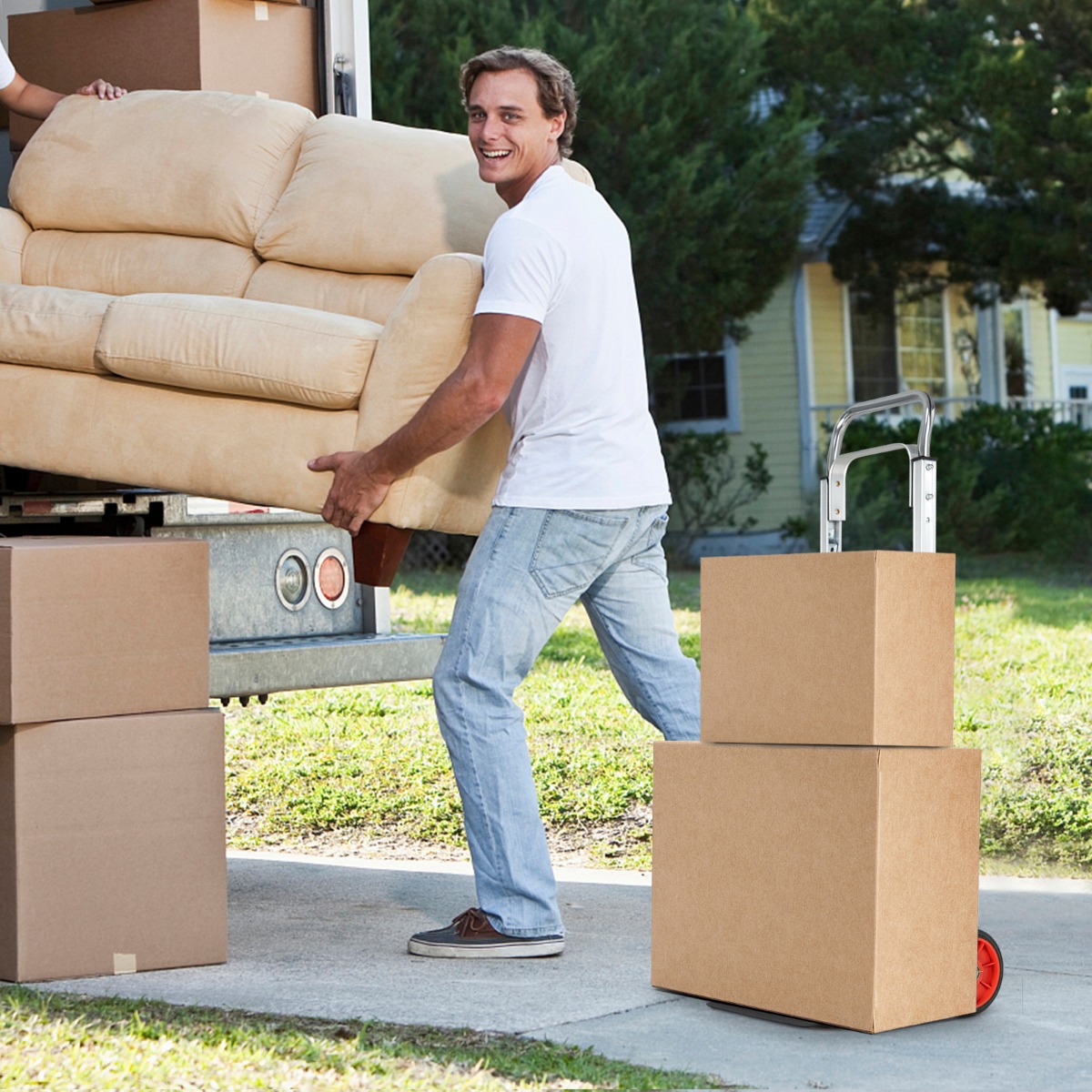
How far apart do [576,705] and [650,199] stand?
7942 millimetres

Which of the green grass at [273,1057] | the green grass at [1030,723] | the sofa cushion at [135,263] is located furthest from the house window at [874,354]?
the green grass at [273,1057]

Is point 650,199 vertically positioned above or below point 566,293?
above

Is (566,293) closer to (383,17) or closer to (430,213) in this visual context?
(430,213)

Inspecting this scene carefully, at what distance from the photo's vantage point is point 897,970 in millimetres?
3211

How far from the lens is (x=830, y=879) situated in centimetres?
323

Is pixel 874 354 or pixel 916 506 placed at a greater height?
pixel 874 354

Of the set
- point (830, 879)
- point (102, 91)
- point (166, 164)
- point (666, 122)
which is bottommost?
point (830, 879)

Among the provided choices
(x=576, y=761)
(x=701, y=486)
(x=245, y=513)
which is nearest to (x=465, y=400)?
(x=245, y=513)

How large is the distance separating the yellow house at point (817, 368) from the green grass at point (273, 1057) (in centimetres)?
1335

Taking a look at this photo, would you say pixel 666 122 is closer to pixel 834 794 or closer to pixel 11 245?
pixel 11 245

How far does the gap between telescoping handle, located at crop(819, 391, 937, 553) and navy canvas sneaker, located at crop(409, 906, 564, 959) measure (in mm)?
1105

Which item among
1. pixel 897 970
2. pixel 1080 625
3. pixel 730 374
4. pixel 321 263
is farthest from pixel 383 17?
pixel 897 970

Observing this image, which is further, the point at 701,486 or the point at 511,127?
the point at 701,486

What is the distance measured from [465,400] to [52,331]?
0.97 m
